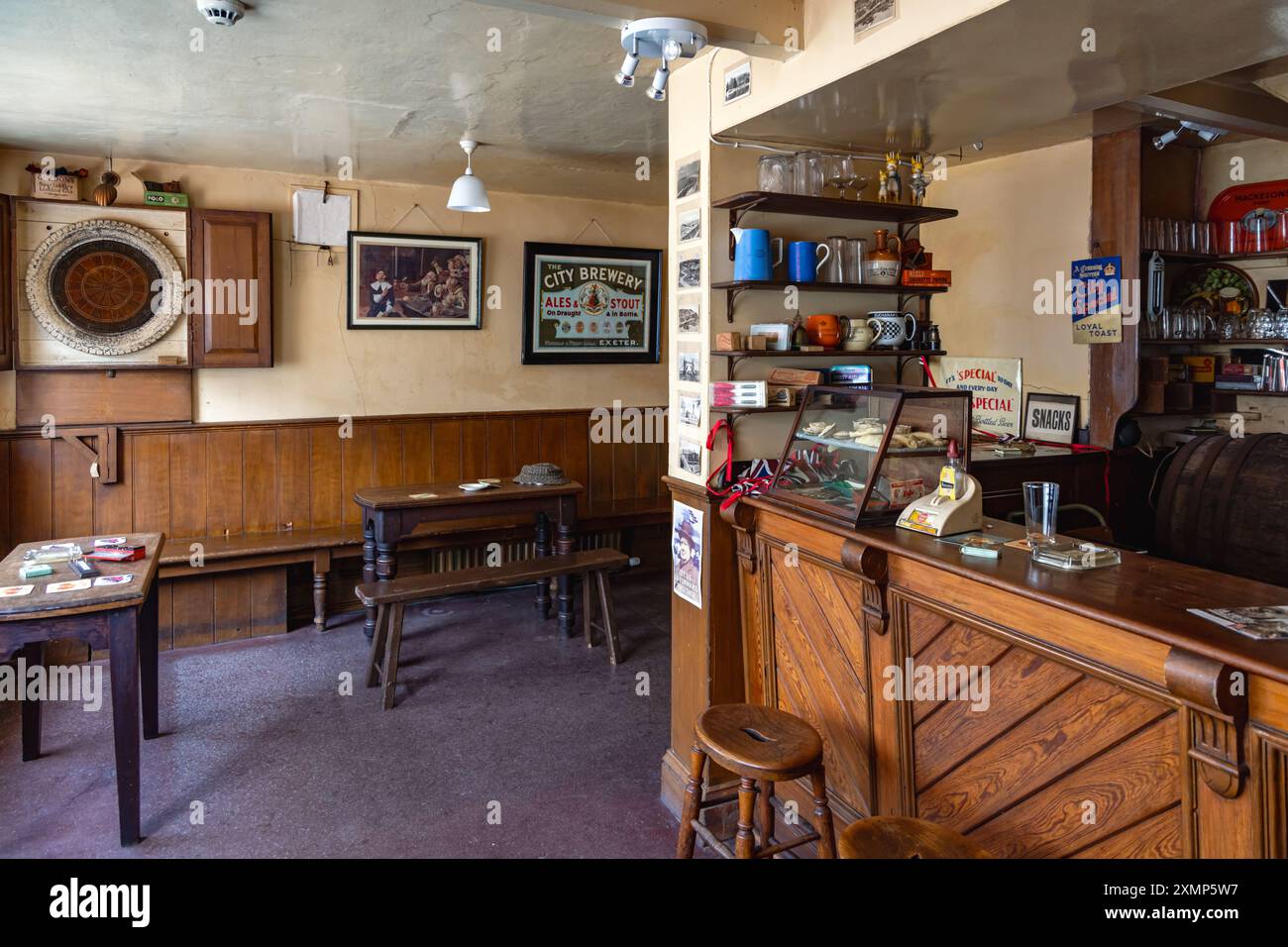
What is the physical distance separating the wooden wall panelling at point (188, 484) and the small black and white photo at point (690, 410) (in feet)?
11.0

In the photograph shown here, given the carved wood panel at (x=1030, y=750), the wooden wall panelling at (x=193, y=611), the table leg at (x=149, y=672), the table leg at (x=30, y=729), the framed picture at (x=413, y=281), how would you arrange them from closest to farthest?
the carved wood panel at (x=1030, y=750) < the table leg at (x=30, y=729) < the table leg at (x=149, y=672) < the wooden wall panelling at (x=193, y=611) < the framed picture at (x=413, y=281)

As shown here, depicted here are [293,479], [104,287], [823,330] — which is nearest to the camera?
[823,330]

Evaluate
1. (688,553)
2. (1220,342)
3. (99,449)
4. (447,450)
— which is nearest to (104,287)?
(99,449)

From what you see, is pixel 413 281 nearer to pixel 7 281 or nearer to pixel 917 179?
pixel 7 281

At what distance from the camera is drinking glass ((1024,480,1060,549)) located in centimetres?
219

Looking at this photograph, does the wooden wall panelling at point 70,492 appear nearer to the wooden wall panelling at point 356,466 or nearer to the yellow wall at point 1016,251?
the wooden wall panelling at point 356,466

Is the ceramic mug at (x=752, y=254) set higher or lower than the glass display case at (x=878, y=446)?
higher

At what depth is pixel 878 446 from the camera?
2441mm

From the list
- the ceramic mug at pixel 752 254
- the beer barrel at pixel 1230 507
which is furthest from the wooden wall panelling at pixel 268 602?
the beer barrel at pixel 1230 507

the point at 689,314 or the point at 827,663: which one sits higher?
the point at 689,314

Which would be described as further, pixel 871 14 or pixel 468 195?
pixel 468 195

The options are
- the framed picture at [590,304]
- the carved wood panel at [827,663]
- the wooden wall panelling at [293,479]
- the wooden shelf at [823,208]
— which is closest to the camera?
the carved wood panel at [827,663]

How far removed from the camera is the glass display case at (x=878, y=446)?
95.9 inches

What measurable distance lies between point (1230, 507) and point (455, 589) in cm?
348
